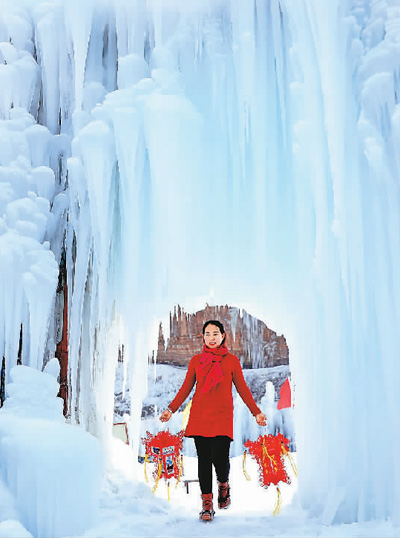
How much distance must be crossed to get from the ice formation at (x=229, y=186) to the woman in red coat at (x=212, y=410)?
0.48m

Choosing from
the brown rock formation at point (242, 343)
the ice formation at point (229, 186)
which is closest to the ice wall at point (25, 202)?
the ice formation at point (229, 186)

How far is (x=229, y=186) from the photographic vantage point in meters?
3.65

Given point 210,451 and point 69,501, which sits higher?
point 210,451

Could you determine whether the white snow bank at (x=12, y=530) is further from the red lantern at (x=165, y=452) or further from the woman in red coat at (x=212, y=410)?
the red lantern at (x=165, y=452)

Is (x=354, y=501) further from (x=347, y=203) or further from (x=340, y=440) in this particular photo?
(x=347, y=203)

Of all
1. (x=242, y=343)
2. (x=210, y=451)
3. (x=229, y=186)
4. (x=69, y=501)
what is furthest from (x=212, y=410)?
(x=242, y=343)

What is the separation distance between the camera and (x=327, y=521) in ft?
9.07

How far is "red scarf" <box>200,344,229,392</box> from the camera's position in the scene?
2.90 metres

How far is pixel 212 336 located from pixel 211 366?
0.17 metres

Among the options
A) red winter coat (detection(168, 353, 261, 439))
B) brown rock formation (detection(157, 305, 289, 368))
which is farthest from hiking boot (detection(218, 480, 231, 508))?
brown rock formation (detection(157, 305, 289, 368))

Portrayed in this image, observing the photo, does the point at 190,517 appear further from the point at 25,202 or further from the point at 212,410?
the point at 25,202

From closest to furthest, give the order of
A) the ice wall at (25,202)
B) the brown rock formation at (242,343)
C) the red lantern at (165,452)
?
the ice wall at (25,202) → the red lantern at (165,452) → the brown rock formation at (242,343)

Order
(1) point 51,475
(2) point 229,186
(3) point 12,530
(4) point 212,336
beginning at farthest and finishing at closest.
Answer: (2) point 229,186 → (4) point 212,336 → (1) point 51,475 → (3) point 12,530

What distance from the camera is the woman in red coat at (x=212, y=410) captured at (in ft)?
9.34
